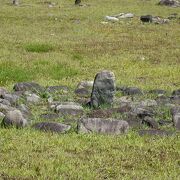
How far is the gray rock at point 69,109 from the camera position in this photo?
1278 cm

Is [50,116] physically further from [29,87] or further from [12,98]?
[29,87]

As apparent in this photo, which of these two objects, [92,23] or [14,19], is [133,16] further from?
[14,19]

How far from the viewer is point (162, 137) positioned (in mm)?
11070

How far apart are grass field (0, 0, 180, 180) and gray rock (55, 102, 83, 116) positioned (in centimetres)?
176

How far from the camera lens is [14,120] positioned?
37.5 feet

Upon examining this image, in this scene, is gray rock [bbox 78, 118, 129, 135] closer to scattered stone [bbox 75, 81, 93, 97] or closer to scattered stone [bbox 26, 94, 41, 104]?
scattered stone [bbox 26, 94, 41, 104]

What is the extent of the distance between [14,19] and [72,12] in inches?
277

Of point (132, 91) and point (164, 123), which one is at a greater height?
point (164, 123)

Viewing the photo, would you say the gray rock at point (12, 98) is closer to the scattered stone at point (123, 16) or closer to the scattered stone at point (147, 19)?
the scattered stone at point (147, 19)

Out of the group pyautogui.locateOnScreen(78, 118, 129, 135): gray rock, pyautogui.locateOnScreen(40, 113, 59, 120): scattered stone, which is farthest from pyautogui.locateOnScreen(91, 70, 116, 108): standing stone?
pyautogui.locateOnScreen(78, 118, 129, 135): gray rock

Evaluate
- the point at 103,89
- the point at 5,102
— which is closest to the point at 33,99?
the point at 5,102

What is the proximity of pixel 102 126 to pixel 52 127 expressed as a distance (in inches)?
38.9

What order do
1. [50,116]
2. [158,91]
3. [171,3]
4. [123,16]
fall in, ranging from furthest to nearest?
[171,3], [123,16], [158,91], [50,116]

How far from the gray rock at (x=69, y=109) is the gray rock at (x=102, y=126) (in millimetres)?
1517
